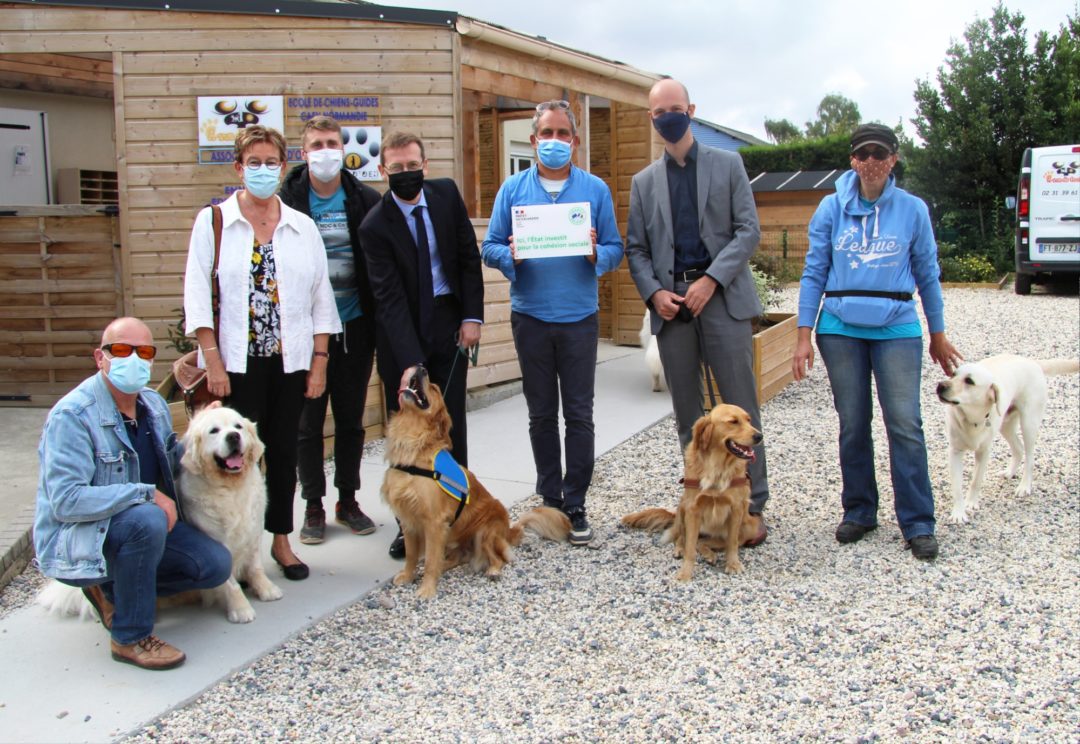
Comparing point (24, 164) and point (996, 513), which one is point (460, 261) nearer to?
point (996, 513)

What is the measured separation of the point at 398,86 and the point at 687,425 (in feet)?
13.6

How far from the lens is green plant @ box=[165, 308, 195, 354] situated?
6.78 m

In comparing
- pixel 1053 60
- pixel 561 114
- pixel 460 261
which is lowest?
pixel 460 261

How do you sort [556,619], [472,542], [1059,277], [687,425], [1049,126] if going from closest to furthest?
[556,619] < [472,542] < [687,425] < [1059,277] < [1049,126]

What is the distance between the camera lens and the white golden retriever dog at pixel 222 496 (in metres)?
3.31

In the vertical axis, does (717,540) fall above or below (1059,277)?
below

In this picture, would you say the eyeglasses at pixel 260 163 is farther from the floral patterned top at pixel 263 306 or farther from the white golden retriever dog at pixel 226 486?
the white golden retriever dog at pixel 226 486

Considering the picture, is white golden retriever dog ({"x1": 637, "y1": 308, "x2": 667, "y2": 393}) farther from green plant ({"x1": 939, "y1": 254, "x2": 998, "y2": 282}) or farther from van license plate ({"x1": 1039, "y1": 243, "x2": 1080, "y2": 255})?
green plant ({"x1": 939, "y1": 254, "x2": 998, "y2": 282})

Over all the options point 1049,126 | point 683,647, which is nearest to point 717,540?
point 683,647

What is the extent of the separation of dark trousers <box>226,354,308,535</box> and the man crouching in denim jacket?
0.42 m

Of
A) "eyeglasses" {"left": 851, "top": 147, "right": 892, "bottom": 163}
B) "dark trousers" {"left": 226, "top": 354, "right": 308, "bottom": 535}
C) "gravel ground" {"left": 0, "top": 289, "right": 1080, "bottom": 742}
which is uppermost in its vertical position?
"eyeglasses" {"left": 851, "top": 147, "right": 892, "bottom": 163}

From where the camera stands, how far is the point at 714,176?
4188 millimetres

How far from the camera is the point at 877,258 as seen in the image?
164 inches

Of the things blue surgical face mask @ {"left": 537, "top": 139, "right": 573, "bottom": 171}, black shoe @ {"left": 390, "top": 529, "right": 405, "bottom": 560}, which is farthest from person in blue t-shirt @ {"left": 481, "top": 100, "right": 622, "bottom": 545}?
black shoe @ {"left": 390, "top": 529, "right": 405, "bottom": 560}
